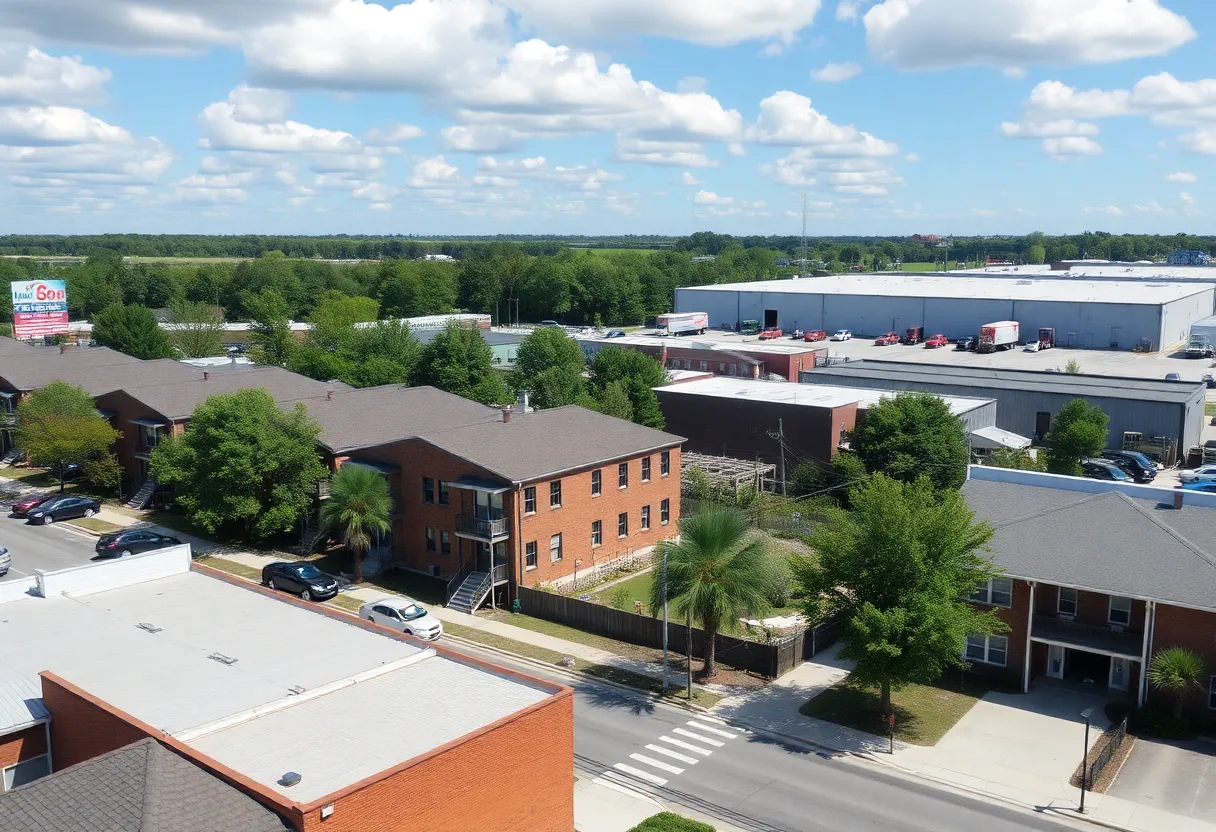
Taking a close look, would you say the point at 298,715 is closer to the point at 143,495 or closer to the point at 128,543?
the point at 128,543

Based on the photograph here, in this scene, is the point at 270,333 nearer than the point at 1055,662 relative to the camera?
No

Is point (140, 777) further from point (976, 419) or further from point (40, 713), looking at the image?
point (976, 419)

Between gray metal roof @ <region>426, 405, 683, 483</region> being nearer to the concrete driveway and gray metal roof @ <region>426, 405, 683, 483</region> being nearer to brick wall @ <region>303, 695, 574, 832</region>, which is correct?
brick wall @ <region>303, 695, 574, 832</region>

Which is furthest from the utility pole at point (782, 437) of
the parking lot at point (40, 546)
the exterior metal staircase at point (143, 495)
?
the parking lot at point (40, 546)

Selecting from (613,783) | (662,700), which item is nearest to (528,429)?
(662,700)

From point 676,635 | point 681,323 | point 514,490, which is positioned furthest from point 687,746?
point 681,323

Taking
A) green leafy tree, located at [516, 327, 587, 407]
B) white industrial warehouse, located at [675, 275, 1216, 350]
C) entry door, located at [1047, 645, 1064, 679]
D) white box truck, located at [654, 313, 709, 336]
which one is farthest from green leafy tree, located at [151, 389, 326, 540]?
white industrial warehouse, located at [675, 275, 1216, 350]

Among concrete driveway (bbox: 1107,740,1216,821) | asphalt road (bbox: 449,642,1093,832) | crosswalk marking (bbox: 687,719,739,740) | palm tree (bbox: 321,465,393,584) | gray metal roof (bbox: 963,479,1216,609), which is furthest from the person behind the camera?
palm tree (bbox: 321,465,393,584)
